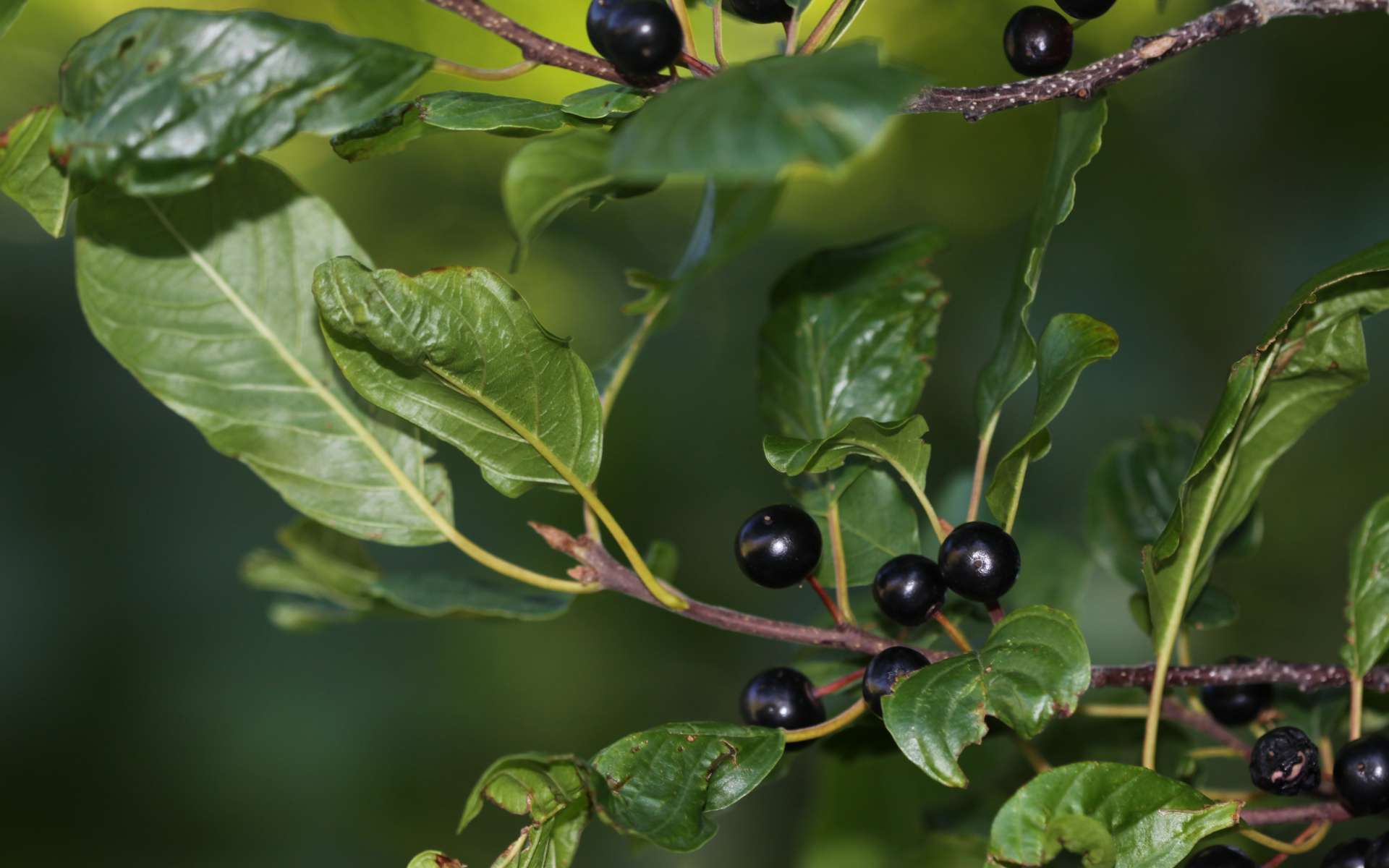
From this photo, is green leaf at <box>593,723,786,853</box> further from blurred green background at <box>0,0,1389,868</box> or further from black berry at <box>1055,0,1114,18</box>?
blurred green background at <box>0,0,1389,868</box>

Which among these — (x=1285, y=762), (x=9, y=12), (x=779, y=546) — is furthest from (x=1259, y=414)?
(x=9, y=12)

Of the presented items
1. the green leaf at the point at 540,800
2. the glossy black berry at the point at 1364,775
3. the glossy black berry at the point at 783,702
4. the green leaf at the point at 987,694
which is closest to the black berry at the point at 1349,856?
the glossy black berry at the point at 1364,775

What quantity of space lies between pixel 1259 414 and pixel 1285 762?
0.23 meters

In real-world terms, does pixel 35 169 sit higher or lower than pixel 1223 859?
higher

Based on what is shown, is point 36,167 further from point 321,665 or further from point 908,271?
point 321,665

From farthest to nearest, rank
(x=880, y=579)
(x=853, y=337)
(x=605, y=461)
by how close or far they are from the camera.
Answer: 1. (x=605, y=461)
2. (x=853, y=337)
3. (x=880, y=579)

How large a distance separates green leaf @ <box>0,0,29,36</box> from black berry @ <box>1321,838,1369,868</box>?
899 millimetres

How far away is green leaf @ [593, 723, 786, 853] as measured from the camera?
2.30 feet

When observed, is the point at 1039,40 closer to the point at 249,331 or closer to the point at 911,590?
the point at 911,590

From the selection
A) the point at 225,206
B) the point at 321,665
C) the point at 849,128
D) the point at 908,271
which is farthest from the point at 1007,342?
the point at 321,665

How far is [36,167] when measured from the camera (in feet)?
2.24

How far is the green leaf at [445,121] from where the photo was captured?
652 millimetres

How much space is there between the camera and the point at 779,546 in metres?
0.80

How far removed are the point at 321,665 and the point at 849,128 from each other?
2.28 metres
